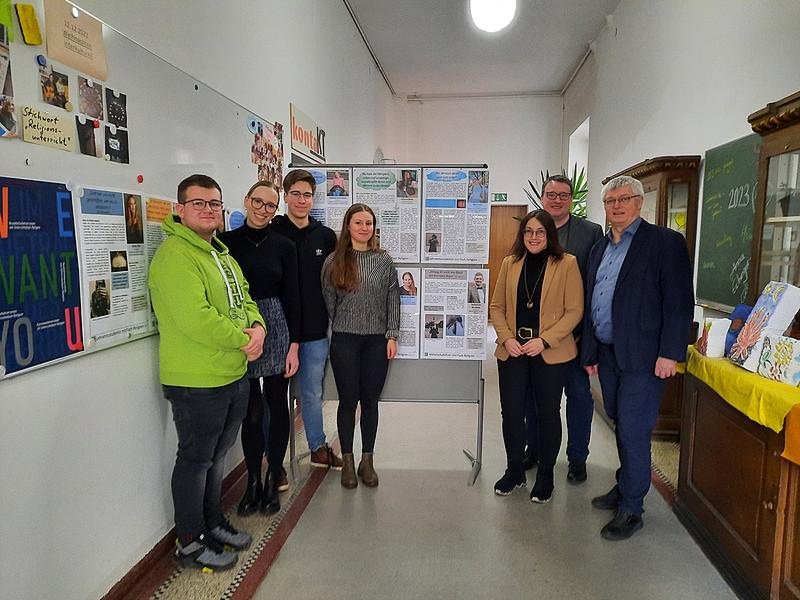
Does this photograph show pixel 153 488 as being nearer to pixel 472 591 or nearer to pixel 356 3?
pixel 472 591

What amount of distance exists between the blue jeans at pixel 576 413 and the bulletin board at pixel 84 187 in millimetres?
1997

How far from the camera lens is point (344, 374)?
2.63m

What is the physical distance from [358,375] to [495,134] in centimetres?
648

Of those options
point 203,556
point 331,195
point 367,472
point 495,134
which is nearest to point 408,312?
point 331,195

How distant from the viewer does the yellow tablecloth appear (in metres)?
1.58

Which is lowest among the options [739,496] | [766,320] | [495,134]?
[739,496]

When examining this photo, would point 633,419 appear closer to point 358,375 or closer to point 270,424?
point 358,375

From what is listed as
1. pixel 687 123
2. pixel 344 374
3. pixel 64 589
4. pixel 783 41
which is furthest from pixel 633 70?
pixel 64 589

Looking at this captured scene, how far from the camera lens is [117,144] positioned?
5.73ft

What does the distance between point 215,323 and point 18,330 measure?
1.80 ft

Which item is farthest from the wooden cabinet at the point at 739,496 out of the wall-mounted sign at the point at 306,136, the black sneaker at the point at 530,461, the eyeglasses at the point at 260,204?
the wall-mounted sign at the point at 306,136

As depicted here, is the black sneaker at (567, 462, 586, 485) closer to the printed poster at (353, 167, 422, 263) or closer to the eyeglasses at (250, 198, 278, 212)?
the printed poster at (353, 167, 422, 263)

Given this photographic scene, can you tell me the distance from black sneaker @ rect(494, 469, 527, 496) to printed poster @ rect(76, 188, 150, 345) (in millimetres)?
1836

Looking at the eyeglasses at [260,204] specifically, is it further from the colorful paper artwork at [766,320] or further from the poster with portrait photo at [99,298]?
the colorful paper artwork at [766,320]
